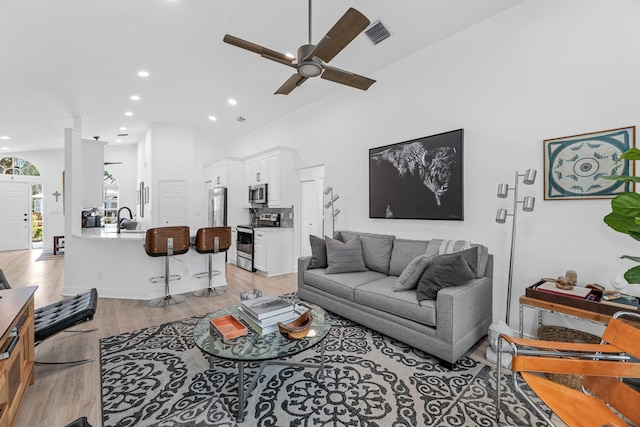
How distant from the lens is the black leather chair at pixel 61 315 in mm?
2223

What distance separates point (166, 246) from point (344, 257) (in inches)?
94.3

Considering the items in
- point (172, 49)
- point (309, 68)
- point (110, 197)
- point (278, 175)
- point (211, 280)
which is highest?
point (172, 49)

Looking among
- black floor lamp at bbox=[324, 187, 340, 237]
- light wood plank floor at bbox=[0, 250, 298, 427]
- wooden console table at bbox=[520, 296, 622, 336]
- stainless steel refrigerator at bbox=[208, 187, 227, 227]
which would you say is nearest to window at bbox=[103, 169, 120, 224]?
light wood plank floor at bbox=[0, 250, 298, 427]

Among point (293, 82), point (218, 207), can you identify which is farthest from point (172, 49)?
point (218, 207)

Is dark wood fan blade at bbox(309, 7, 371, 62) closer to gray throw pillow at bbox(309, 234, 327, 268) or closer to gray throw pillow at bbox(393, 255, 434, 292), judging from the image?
gray throw pillow at bbox(393, 255, 434, 292)

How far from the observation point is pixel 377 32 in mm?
3307

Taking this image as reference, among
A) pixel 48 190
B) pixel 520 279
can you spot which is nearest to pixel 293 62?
pixel 520 279

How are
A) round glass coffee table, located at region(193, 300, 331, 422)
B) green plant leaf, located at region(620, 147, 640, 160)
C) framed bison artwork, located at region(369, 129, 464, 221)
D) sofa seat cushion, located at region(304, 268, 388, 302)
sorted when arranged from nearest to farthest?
green plant leaf, located at region(620, 147, 640, 160) < round glass coffee table, located at region(193, 300, 331, 422) < sofa seat cushion, located at region(304, 268, 388, 302) < framed bison artwork, located at region(369, 129, 464, 221)

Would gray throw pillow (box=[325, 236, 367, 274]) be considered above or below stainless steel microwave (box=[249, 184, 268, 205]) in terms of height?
below

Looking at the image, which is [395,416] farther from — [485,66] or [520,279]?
[485,66]

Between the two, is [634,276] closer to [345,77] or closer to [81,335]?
[345,77]

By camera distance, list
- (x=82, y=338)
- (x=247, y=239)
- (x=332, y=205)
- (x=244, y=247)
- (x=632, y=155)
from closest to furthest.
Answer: (x=632, y=155) < (x=82, y=338) < (x=332, y=205) < (x=247, y=239) < (x=244, y=247)

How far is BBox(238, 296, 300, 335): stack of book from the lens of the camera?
6.88 feet

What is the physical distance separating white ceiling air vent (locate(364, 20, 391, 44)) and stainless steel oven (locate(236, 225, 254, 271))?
4.02 meters
